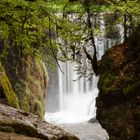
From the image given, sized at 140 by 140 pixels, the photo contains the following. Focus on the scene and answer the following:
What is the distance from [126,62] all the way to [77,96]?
596 inches

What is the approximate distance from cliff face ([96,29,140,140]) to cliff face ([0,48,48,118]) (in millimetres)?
4236

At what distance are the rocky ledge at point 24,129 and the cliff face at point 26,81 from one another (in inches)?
255

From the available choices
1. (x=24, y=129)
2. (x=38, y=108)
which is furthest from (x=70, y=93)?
(x=24, y=129)

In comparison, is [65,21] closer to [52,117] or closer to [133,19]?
[133,19]

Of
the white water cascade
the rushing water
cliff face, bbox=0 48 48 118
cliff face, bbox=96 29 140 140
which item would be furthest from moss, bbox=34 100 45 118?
the white water cascade

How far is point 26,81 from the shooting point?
15.6 meters

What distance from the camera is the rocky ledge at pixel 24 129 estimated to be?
646 centimetres

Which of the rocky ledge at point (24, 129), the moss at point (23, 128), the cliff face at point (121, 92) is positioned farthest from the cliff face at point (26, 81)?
the moss at point (23, 128)

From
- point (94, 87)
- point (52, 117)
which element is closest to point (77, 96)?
point (94, 87)

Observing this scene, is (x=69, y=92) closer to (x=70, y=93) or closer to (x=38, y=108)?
(x=70, y=93)

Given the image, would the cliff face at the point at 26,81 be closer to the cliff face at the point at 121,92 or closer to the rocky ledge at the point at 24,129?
the cliff face at the point at 121,92

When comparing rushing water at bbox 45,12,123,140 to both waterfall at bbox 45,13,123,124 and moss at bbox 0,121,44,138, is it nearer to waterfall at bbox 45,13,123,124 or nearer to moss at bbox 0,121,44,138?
waterfall at bbox 45,13,123,124

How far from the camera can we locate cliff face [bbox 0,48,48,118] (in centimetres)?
1468

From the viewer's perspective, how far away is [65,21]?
803 centimetres
